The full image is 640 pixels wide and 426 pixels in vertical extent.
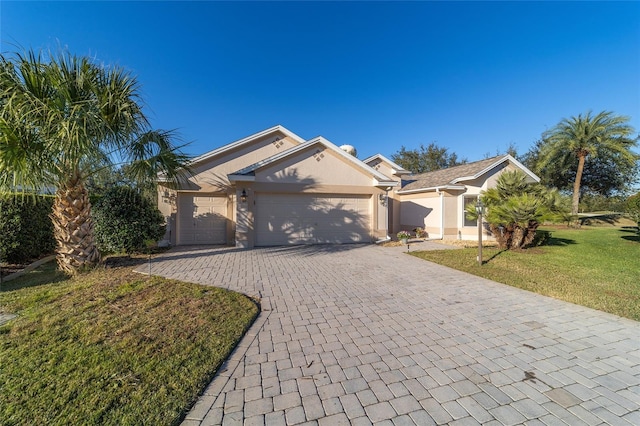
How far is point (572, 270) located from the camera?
298 inches

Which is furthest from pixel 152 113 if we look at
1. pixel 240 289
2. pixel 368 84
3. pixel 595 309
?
pixel 368 84

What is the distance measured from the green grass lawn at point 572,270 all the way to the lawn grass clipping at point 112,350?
6.60 metres

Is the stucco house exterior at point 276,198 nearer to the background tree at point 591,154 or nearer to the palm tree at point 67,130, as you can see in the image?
the palm tree at point 67,130

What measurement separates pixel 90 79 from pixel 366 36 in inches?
484

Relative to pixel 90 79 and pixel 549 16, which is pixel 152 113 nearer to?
pixel 90 79

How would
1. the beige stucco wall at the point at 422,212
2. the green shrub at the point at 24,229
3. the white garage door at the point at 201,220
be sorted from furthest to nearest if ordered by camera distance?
the beige stucco wall at the point at 422,212
the white garage door at the point at 201,220
the green shrub at the point at 24,229

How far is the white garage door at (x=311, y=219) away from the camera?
12164 mm

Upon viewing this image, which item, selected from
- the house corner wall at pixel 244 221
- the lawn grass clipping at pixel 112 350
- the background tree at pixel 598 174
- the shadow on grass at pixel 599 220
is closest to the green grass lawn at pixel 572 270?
the lawn grass clipping at pixel 112 350

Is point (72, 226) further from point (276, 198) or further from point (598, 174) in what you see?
point (598, 174)

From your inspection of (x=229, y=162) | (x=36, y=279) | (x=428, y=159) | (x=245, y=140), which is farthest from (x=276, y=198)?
(x=428, y=159)

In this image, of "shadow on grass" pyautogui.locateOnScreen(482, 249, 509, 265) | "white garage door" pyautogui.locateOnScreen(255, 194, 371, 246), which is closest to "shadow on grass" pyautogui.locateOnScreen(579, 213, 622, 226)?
"shadow on grass" pyautogui.locateOnScreen(482, 249, 509, 265)

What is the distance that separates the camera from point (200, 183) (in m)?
12.6

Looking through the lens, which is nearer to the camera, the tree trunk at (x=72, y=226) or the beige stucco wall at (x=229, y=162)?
the tree trunk at (x=72, y=226)

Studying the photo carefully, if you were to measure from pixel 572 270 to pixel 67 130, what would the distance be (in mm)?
13384
